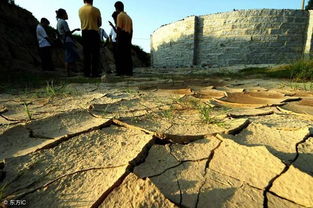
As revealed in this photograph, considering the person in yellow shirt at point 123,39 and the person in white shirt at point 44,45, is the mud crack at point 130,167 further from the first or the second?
the person in white shirt at point 44,45

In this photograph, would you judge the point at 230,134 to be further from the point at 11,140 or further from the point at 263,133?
the point at 11,140

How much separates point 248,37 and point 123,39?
578 centimetres

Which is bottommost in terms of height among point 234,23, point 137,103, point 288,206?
point 288,206

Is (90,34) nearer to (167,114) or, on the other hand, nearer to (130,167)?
(167,114)

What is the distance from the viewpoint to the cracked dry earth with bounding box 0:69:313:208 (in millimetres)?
844

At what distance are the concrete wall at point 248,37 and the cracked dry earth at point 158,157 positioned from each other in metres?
7.83

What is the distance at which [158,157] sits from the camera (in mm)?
1098

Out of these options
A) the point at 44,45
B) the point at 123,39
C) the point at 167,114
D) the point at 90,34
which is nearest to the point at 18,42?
the point at 44,45

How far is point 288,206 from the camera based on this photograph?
2.63ft

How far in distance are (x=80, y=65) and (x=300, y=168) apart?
7102mm

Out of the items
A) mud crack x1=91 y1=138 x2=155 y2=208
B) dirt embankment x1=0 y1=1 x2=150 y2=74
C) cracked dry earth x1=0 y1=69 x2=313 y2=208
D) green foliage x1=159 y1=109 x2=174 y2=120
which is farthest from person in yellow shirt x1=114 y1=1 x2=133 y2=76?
mud crack x1=91 y1=138 x2=155 y2=208

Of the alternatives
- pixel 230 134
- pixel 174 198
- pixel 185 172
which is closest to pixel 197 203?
pixel 174 198

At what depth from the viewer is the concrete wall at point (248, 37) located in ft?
28.9

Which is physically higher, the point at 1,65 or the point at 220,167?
the point at 1,65
